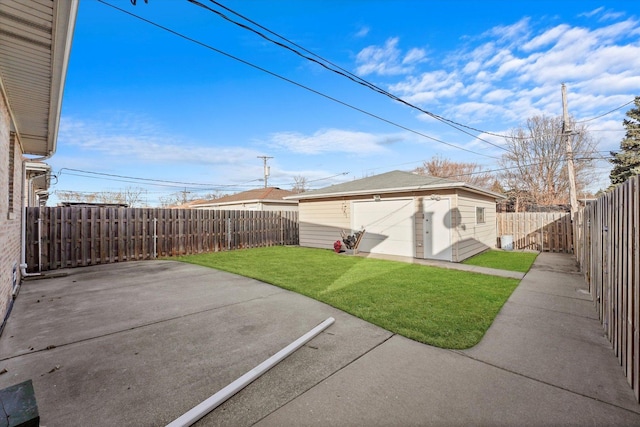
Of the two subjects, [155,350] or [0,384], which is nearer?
[0,384]

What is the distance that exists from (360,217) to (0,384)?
1004 centimetres

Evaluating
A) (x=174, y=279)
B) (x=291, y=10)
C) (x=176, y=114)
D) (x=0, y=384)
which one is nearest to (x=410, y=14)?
(x=291, y=10)

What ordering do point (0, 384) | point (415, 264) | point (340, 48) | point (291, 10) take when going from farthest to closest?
point (415, 264) → point (340, 48) → point (291, 10) → point (0, 384)

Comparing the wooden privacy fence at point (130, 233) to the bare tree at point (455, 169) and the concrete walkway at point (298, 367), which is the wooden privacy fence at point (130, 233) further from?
the bare tree at point (455, 169)

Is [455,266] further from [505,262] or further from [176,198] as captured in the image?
[176,198]

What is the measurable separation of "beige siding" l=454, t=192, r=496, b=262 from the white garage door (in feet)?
4.80

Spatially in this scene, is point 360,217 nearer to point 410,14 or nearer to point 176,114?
point 410,14

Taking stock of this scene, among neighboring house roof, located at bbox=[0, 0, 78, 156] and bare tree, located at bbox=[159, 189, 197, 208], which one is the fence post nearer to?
neighboring house roof, located at bbox=[0, 0, 78, 156]

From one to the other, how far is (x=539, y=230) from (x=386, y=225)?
7.17 metres

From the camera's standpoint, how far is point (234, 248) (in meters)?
12.3

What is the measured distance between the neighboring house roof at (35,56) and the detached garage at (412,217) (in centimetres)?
880

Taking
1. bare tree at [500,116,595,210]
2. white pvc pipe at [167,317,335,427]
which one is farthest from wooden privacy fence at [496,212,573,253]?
white pvc pipe at [167,317,335,427]

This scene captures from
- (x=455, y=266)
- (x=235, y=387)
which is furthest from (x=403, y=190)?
(x=235, y=387)

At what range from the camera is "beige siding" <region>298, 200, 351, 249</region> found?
39.1ft
